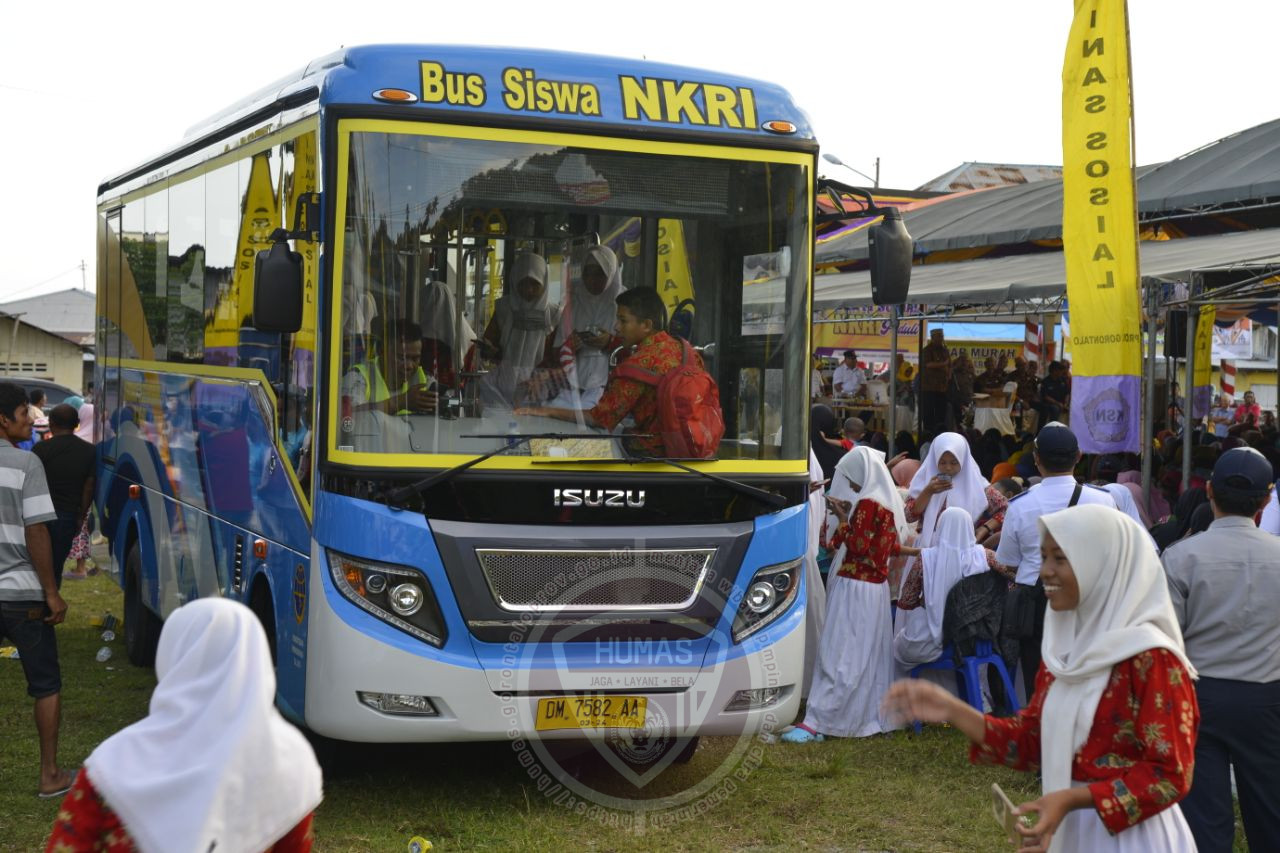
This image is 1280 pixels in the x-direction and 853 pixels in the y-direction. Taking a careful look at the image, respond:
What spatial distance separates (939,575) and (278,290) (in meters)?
4.15

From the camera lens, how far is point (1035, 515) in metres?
7.73

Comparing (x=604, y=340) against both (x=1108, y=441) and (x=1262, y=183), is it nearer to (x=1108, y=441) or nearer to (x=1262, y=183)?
(x=1108, y=441)

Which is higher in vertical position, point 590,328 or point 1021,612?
point 590,328

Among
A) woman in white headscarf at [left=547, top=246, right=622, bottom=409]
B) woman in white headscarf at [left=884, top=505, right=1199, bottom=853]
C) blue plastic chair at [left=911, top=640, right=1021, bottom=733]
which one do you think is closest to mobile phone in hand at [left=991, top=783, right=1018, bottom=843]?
woman in white headscarf at [left=884, top=505, right=1199, bottom=853]

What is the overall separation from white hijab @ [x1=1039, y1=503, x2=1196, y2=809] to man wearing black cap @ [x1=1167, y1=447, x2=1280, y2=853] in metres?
1.35

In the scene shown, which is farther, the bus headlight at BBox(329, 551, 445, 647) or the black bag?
the black bag

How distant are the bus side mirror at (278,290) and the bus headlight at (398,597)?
3.53ft

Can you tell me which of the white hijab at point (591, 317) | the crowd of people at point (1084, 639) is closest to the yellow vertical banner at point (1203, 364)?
the crowd of people at point (1084, 639)

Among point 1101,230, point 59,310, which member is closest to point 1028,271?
point 1101,230

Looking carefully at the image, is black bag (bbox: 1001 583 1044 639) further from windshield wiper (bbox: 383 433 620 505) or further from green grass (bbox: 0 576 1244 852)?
windshield wiper (bbox: 383 433 620 505)

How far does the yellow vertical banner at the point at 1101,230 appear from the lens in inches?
369

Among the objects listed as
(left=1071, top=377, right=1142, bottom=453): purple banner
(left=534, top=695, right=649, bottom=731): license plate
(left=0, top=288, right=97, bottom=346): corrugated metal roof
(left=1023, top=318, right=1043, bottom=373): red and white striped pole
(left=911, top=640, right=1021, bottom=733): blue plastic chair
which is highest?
(left=0, top=288, right=97, bottom=346): corrugated metal roof

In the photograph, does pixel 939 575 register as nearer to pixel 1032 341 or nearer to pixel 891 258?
pixel 891 258

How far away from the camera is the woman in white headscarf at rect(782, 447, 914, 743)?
876 centimetres
